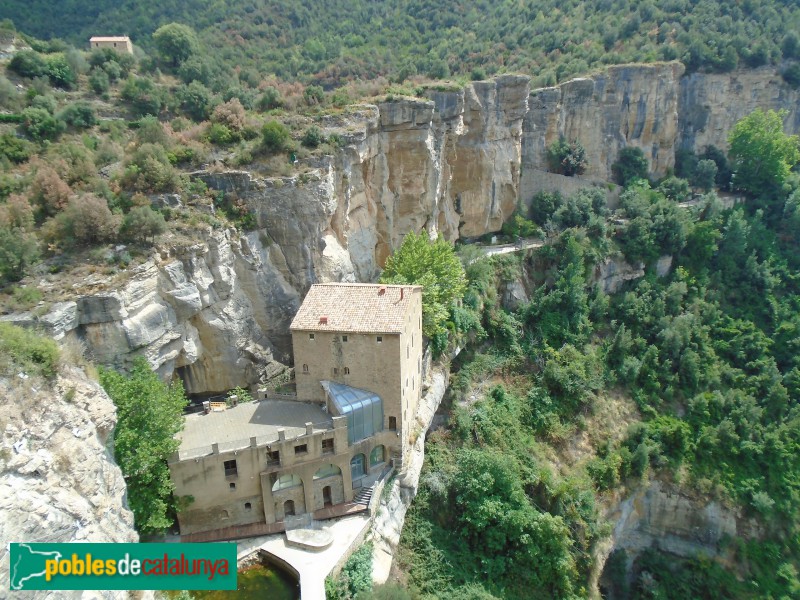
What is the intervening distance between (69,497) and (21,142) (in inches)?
863

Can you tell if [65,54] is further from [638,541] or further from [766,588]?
[766,588]

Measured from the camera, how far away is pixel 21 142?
27.1 metres

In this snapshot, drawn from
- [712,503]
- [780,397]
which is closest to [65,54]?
[712,503]

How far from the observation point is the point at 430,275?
2967cm

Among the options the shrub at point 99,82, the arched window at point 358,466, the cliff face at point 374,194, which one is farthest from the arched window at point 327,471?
the shrub at point 99,82

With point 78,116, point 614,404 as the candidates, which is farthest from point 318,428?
point 78,116

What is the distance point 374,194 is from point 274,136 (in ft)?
25.9

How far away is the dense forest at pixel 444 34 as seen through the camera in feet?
160

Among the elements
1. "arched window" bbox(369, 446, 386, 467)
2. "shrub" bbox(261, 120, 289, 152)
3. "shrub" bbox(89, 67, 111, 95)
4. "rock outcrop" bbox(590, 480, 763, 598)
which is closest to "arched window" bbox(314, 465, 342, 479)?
"arched window" bbox(369, 446, 386, 467)

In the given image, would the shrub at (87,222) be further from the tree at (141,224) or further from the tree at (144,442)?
the tree at (144,442)

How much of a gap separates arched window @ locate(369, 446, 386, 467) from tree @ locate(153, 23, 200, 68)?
109 ft

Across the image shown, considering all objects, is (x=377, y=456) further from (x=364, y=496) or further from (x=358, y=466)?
(x=364, y=496)

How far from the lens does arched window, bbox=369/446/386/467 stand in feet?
78.7

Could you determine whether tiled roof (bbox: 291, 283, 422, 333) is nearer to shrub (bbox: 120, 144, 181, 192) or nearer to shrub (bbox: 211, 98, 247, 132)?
shrub (bbox: 120, 144, 181, 192)
